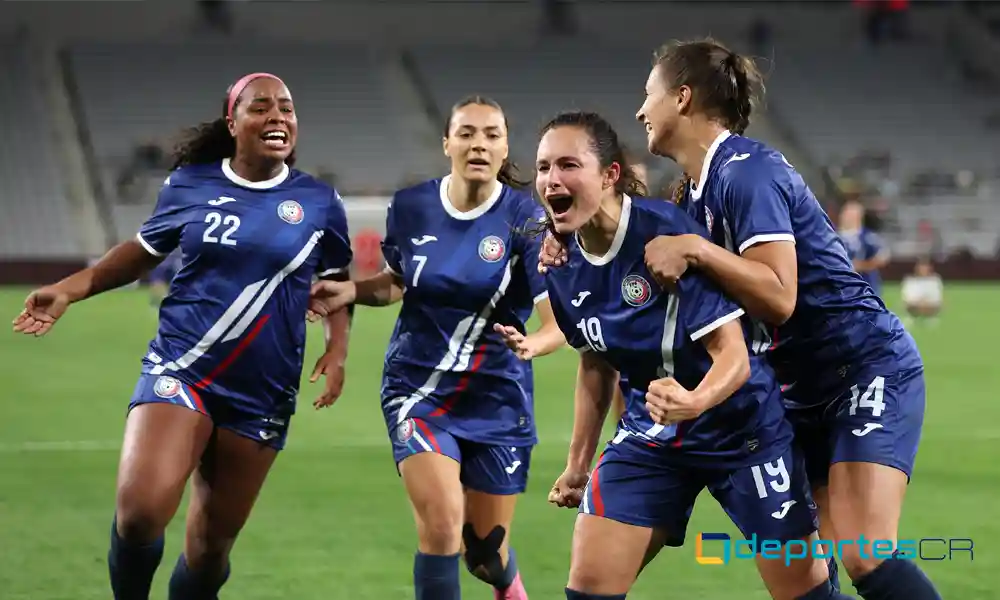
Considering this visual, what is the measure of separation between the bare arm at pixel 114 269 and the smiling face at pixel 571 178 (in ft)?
6.83

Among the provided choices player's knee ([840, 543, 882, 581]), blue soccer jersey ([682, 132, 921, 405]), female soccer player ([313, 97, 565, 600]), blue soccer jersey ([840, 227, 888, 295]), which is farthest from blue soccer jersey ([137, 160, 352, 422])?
blue soccer jersey ([840, 227, 888, 295])

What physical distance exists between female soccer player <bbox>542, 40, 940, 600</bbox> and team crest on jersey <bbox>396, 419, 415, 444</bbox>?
1.42 metres

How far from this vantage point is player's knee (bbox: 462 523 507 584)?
601 cm

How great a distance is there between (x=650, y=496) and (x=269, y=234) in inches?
80.5

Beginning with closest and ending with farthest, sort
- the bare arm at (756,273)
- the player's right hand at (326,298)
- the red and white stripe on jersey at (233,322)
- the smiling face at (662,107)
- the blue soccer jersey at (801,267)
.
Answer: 1. the bare arm at (756,273)
2. the blue soccer jersey at (801,267)
3. the smiling face at (662,107)
4. the red and white stripe on jersey at (233,322)
5. the player's right hand at (326,298)

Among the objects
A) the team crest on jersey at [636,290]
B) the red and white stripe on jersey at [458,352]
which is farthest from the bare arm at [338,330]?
the team crest on jersey at [636,290]

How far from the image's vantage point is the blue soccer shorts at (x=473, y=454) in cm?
579

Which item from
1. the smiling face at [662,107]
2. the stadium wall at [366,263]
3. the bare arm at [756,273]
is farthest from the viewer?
the stadium wall at [366,263]

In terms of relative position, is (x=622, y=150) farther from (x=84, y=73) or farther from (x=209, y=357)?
(x=84, y=73)

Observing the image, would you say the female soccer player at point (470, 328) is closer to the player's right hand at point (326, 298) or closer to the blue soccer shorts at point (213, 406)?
the player's right hand at point (326, 298)

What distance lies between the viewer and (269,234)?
582cm

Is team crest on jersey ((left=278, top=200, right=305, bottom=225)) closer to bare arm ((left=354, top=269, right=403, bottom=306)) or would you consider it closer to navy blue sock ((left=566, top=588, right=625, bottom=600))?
bare arm ((left=354, top=269, right=403, bottom=306))

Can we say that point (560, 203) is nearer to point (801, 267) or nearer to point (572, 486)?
point (801, 267)

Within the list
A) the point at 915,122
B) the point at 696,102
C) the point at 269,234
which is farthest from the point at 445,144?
the point at 915,122
